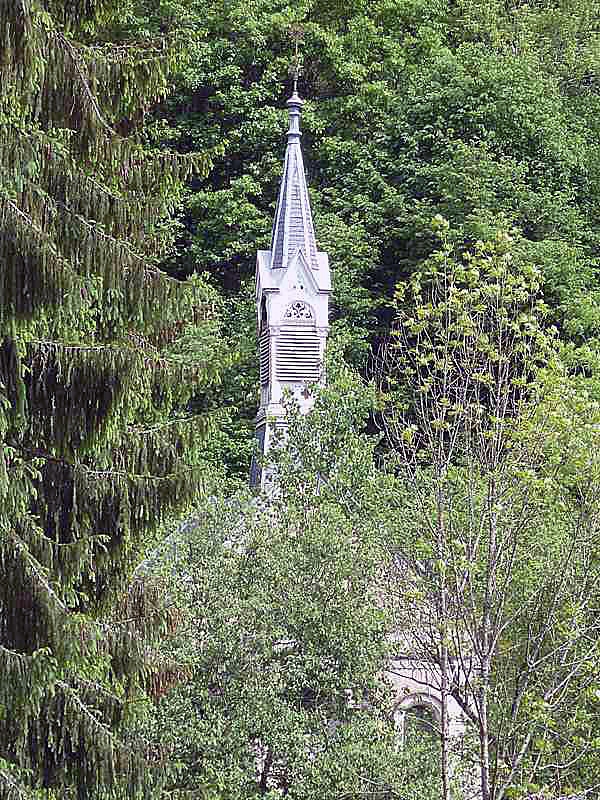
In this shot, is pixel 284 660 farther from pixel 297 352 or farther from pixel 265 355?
pixel 265 355

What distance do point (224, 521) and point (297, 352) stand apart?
7.97 metres

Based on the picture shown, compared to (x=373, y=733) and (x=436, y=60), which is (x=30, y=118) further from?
(x=436, y=60)

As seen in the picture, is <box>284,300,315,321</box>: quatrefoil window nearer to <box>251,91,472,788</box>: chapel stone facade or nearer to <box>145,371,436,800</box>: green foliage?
<box>251,91,472,788</box>: chapel stone facade

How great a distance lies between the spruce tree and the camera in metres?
6.46

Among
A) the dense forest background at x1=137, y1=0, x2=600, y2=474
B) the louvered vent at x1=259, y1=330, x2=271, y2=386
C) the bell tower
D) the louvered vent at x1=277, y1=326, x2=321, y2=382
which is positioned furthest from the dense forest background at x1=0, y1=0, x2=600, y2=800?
the dense forest background at x1=137, y1=0, x2=600, y2=474

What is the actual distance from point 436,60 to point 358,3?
3.96 m

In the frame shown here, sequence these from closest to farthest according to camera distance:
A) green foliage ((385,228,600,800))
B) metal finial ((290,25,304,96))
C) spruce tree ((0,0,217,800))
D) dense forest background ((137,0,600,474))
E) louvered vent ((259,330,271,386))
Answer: spruce tree ((0,0,217,800)) < green foliage ((385,228,600,800)) < louvered vent ((259,330,271,386)) < dense forest background ((137,0,600,474)) < metal finial ((290,25,304,96))

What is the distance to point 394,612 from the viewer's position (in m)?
12.3

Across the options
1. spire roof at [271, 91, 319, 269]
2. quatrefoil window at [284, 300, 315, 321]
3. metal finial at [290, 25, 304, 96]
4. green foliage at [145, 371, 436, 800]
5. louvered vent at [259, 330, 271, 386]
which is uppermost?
metal finial at [290, 25, 304, 96]

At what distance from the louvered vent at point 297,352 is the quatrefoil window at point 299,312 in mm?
210

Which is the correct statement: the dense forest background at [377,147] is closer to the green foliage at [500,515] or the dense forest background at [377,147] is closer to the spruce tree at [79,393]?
the green foliage at [500,515]

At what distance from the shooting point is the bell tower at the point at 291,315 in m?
21.2

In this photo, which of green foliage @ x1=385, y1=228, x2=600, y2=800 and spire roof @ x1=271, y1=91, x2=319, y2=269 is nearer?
green foliage @ x1=385, y1=228, x2=600, y2=800

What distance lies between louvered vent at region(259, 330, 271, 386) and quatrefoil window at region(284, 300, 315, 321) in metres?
0.50
